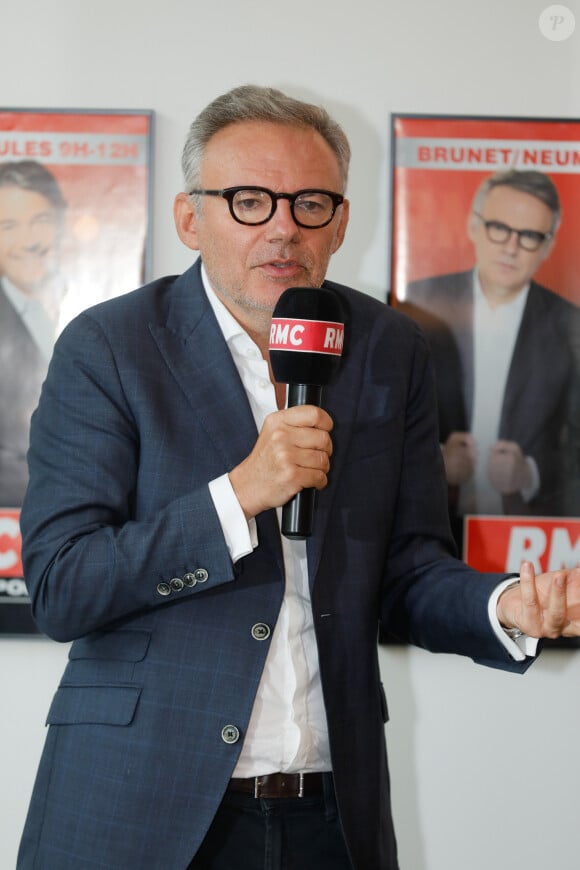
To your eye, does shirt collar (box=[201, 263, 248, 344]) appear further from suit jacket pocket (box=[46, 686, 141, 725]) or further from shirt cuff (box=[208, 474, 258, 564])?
suit jacket pocket (box=[46, 686, 141, 725])

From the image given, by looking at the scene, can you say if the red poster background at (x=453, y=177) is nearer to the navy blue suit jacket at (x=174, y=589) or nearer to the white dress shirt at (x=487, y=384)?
the white dress shirt at (x=487, y=384)

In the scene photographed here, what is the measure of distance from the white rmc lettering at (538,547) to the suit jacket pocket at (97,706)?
1.47m

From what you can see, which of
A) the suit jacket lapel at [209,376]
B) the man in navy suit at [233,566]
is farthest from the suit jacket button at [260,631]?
the suit jacket lapel at [209,376]

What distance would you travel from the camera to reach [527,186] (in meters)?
2.79

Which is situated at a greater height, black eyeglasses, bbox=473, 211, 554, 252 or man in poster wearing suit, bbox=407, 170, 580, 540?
black eyeglasses, bbox=473, 211, 554, 252

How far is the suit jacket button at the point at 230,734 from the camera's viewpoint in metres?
1.56

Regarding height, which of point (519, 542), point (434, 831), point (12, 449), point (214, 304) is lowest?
point (434, 831)

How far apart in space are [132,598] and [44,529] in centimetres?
20

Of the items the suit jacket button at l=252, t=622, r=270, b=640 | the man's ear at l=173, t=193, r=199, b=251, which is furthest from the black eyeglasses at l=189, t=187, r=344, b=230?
the suit jacket button at l=252, t=622, r=270, b=640

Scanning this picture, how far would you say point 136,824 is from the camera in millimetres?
1566

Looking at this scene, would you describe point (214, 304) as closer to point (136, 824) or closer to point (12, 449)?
point (136, 824)

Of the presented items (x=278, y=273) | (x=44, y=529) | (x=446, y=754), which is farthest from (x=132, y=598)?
(x=446, y=754)

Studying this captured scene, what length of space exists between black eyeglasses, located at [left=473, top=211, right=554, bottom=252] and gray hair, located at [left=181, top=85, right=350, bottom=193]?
1007 millimetres

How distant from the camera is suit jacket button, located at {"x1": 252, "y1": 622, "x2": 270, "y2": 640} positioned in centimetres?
160
